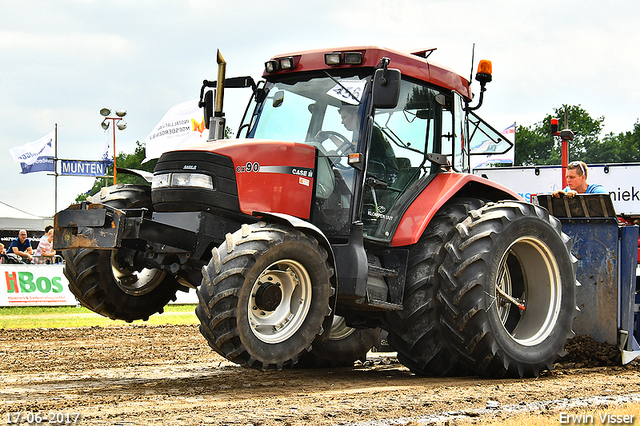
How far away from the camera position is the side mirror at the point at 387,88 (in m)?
6.02

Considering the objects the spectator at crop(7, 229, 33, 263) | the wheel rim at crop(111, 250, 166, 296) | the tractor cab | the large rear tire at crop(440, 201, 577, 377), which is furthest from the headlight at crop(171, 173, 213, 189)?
the spectator at crop(7, 229, 33, 263)

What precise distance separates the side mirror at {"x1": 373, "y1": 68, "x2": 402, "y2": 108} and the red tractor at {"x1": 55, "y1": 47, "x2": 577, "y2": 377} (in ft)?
0.04

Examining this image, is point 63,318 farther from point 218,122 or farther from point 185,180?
point 185,180

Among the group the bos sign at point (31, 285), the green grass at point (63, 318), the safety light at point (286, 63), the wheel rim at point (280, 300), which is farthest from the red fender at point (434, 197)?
the bos sign at point (31, 285)

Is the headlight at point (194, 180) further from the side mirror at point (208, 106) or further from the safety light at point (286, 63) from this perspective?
the safety light at point (286, 63)

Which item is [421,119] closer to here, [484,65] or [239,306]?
[484,65]

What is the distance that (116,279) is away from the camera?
6719 mm

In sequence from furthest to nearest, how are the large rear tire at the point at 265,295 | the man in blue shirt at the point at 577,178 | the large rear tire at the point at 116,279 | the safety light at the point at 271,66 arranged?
the man in blue shirt at the point at 577,178
the safety light at the point at 271,66
the large rear tire at the point at 116,279
the large rear tire at the point at 265,295

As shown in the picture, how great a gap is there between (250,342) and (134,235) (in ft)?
4.23

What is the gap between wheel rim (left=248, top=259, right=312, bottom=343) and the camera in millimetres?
5516

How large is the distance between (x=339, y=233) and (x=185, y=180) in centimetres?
132

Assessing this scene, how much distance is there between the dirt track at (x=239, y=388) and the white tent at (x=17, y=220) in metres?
29.8

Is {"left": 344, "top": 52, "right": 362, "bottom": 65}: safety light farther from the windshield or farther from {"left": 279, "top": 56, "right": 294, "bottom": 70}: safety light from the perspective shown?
{"left": 279, "top": 56, "right": 294, "bottom": 70}: safety light

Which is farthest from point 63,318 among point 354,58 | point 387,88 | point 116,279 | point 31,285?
point 387,88
